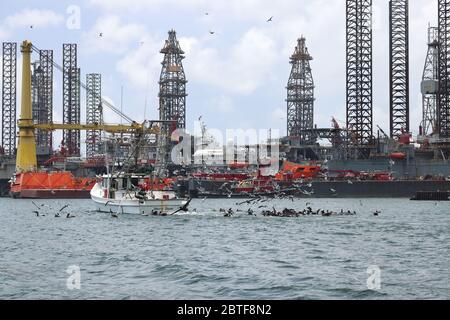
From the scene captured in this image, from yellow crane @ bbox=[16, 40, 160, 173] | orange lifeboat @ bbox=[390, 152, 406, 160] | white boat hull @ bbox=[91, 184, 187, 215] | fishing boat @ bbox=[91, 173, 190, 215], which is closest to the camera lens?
white boat hull @ bbox=[91, 184, 187, 215]

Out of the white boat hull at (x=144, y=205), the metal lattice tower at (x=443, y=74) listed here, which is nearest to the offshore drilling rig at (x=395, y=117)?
the metal lattice tower at (x=443, y=74)

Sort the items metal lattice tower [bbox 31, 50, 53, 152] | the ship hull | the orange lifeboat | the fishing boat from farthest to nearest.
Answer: metal lattice tower [bbox 31, 50, 53, 152] → the orange lifeboat → the ship hull → the fishing boat

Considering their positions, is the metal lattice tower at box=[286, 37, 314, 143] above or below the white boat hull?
above

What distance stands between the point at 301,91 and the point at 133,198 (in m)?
127

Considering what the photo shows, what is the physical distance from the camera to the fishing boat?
218 feet

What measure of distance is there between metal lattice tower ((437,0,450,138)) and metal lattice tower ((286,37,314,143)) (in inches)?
2205

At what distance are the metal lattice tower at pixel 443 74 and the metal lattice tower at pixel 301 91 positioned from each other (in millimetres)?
55998

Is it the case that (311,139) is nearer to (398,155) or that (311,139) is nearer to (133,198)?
(398,155)

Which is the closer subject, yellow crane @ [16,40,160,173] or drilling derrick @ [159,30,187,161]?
yellow crane @ [16,40,160,173]

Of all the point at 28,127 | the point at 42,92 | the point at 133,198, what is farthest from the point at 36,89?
the point at 133,198

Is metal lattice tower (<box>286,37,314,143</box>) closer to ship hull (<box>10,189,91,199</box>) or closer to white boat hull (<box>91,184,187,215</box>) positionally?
ship hull (<box>10,189,91,199</box>)

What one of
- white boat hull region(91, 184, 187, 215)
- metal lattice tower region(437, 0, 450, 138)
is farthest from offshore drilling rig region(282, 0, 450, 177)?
white boat hull region(91, 184, 187, 215)

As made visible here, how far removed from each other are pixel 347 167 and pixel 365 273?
4188 inches
